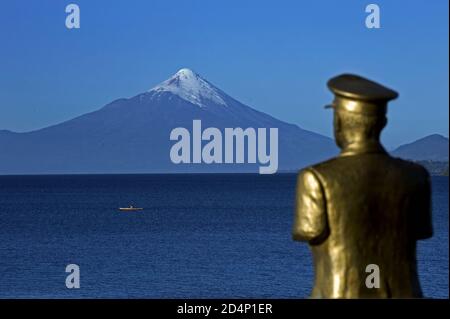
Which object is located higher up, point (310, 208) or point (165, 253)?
point (165, 253)

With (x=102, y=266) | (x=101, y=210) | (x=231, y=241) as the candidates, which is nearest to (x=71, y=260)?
(x=102, y=266)

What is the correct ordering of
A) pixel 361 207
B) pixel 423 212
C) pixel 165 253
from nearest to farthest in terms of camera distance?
→ 1. pixel 361 207
2. pixel 423 212
3. pixel 165 253

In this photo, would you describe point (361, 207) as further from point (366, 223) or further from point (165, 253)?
point (165, 253)

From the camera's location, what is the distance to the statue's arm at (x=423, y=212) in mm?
10492

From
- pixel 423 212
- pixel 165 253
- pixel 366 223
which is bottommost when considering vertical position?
pixel 366 223

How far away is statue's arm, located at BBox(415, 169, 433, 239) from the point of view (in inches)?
413

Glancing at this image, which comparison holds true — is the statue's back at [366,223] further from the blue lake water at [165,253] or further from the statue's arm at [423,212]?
the blue lake water at [165,253]

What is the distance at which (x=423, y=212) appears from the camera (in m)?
10.5

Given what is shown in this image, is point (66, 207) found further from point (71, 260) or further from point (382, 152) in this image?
point (382, 152)

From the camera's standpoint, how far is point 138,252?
89250mm

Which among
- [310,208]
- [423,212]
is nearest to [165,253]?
[423,212]

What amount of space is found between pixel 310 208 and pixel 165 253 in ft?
260

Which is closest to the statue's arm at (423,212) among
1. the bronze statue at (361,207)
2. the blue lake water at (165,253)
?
the bronze statue at (361,207)

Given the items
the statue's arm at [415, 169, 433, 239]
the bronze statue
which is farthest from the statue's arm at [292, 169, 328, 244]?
the statue's arm at [415, 169, 433, 239]
